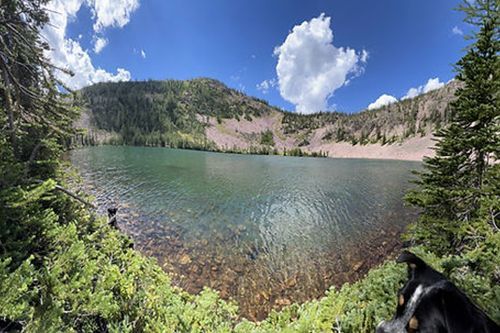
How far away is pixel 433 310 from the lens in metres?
1.42

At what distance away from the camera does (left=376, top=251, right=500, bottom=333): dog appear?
1.29m

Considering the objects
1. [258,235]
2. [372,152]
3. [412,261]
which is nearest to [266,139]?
[372,152]

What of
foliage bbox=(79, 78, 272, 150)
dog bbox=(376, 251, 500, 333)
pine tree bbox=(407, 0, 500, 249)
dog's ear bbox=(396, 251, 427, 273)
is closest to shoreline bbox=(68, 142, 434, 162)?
foliage bbox=(79, 78, 272, 150)

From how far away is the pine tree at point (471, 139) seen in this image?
5629 mm

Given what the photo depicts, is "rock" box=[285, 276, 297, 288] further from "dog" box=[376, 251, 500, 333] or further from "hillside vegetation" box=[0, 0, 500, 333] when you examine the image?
"dog" box=[376, 251, 500, 333]

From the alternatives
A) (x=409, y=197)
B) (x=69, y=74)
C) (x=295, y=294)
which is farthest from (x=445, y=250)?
(x=69, y=74)

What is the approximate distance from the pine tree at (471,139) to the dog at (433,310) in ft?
18.0

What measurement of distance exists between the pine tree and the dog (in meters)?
5.48

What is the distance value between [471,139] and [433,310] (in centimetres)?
642

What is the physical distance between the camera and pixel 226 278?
8523mm

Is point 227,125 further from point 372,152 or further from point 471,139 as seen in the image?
point 471,139

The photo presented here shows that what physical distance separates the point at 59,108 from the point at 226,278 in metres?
7.52

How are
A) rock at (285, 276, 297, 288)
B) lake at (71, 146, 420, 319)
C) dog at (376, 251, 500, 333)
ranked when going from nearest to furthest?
dog at (376, 251, 500, 333) < rock at (285, 276, 297, 288) < lake at (71, 146, 420, 319)

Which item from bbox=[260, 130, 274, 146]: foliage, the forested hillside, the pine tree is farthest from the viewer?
bbox=[260, 130, 274, 146]: foliage
